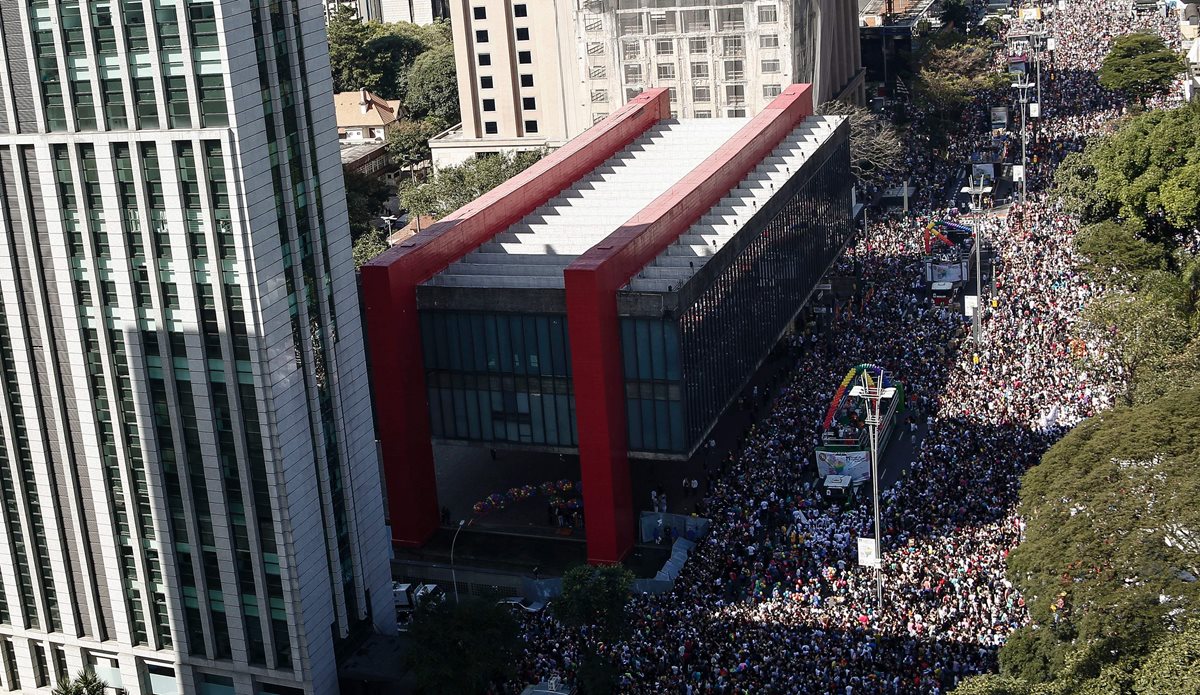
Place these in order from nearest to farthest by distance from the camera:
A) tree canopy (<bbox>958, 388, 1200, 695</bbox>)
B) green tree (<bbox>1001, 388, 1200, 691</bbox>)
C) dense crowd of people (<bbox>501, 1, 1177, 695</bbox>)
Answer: tree canopy (<bbox>958, 388, 1200, 695</bbox>), green tree (<bbox>1001, 388, 1200, 691</bbox>), dense crowd of people (<bbox>501, 1, 1177, 695</bbox>)

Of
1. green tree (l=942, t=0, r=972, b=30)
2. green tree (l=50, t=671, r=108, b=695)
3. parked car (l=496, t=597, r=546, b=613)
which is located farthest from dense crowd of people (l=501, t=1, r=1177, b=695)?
green tree (l=942, t=0, r=972, b=30)

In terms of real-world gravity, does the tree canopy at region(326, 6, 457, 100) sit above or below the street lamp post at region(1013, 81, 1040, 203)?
above

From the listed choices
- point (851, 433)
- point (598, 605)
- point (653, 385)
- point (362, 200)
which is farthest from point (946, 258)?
point (598, 605)

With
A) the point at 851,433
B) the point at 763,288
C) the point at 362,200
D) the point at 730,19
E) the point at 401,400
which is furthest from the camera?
the point at 362,200

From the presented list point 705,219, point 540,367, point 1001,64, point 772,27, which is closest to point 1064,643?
point 540,367

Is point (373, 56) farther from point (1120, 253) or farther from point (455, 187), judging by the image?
point (1120, 253)

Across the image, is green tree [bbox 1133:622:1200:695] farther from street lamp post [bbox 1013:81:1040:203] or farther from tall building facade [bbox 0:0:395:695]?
street lamp post [bbox 1013:81:1040:203]
